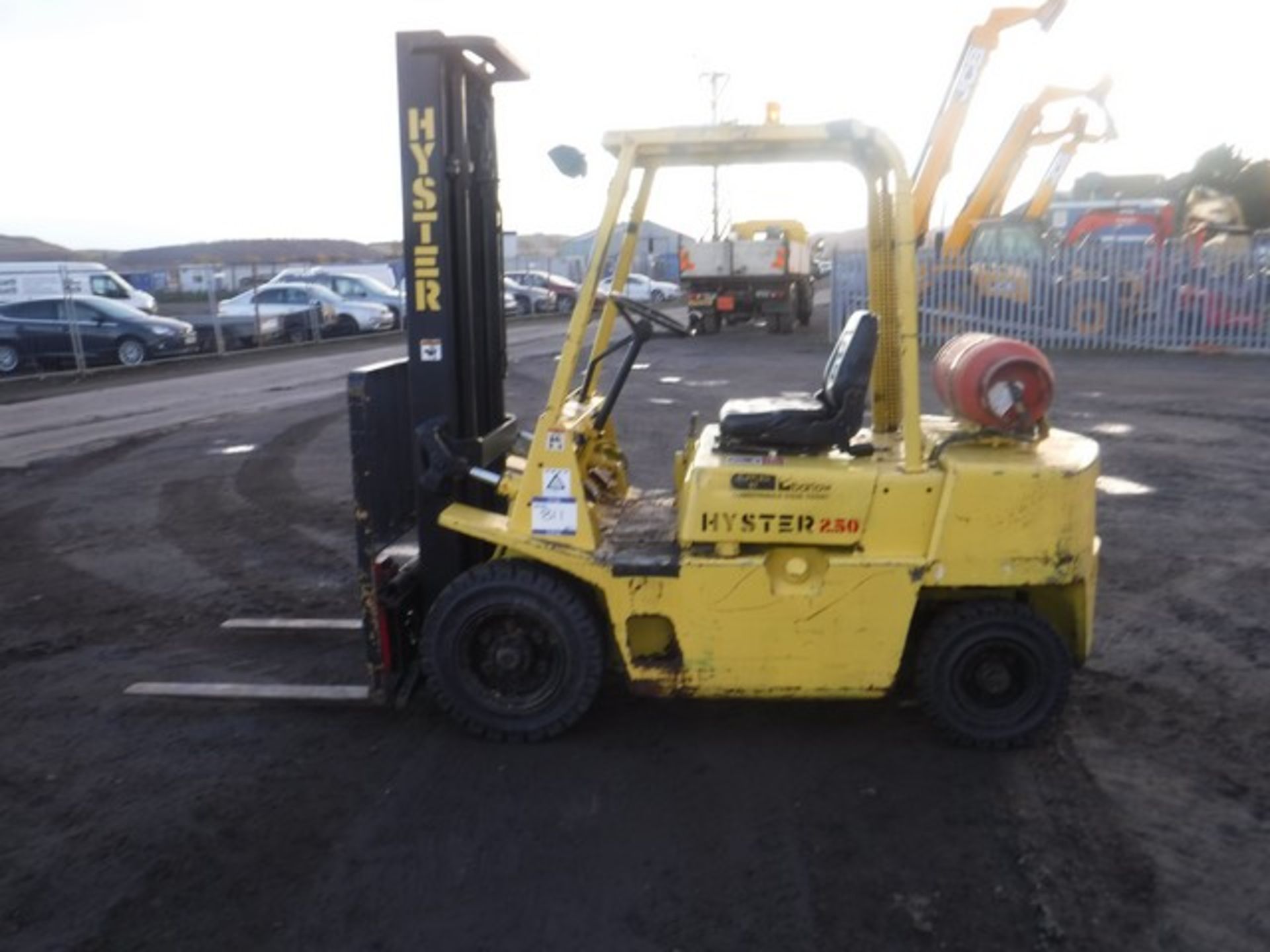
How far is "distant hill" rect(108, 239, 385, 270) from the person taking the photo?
7056 cm

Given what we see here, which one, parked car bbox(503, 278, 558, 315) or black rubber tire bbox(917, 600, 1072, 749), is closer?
black rubber tire bbox(917, 600, 1072, 749)

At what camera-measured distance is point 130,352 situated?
24.1 meters

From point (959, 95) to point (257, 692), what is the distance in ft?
60.0

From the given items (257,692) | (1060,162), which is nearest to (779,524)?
(257,692)

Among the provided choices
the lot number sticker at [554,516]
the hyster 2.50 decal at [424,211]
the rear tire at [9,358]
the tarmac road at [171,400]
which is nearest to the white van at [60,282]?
the rear tire at [9,358]

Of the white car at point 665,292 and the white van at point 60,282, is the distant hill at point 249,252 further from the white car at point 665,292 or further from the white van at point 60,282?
the white van at point 60,282

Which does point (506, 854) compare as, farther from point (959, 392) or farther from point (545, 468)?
point (959, 392)

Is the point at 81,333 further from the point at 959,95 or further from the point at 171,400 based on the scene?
the point at 959,95

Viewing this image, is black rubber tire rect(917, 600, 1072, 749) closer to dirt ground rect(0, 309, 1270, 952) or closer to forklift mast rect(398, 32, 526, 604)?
dirt ground rect(0, 309, 1270, 952)

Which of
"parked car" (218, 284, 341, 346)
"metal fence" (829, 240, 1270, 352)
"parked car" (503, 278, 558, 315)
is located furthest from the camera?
"parked car" (503, 278, 558, 315)

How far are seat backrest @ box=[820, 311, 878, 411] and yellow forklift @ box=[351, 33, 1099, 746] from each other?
0.04 feet

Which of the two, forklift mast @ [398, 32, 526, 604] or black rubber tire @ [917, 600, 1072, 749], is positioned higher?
forklift mast @ [398, 32, 526, 604]

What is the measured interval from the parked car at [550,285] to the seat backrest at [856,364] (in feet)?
127

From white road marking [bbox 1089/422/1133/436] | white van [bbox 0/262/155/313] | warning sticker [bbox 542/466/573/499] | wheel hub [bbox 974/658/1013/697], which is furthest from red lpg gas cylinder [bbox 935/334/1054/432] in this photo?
white van [bbox 0/262/155/313]
